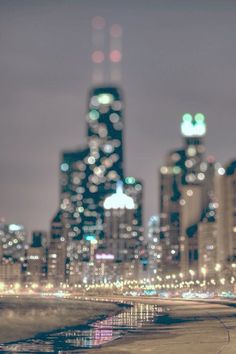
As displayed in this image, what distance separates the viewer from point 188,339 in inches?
2195

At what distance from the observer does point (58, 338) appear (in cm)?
6650

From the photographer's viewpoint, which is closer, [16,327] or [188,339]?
[188,339]

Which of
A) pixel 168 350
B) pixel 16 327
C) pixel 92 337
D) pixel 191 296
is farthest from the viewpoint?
pixel 191 296

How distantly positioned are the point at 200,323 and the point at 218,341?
20889 millimetres

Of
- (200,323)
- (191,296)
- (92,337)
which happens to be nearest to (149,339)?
(92,337)

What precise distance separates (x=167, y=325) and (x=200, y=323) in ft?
9.92

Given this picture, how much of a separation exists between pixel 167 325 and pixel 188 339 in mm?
18779

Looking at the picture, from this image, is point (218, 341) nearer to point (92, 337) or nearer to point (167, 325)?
point (92, 337)

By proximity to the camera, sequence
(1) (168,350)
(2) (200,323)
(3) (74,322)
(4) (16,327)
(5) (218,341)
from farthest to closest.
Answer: (3) (74,322) < (4) (16,327) < (2) (200,323) < (5) (218,341) < (1) (168,350)

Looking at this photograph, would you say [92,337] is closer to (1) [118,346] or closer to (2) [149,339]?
(2) [149,339]

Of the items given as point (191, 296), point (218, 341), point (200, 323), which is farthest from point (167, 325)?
point (191, 296)

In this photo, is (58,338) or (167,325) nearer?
(58,338)

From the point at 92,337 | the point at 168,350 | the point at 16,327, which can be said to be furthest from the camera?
the point at 16,327

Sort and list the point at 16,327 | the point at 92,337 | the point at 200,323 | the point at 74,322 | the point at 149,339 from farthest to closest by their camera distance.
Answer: the point at 74,322 → the point at 16,327 → the point at 200,323 → the point at 92,337 → the point at 149,339
